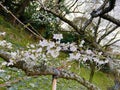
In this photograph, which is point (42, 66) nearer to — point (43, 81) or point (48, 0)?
point (43, 81)

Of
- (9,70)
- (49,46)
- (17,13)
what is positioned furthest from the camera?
(17,13)

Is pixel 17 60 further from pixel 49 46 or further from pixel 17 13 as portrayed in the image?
pixel 17 13

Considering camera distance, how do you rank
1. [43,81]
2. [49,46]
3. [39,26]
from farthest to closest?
1. [39,26]
2. [43,81]
3. [49,46]

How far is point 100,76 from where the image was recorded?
11609mm

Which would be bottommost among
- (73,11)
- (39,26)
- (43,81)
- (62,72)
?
(62,72)

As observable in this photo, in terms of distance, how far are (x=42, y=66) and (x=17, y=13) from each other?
9.37m

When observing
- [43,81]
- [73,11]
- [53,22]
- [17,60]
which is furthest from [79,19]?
[17,60]

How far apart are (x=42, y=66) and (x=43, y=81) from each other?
5258mm

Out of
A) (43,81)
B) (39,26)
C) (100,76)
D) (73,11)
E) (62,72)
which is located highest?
(73,11)

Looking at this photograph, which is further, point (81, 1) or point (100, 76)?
point (81, 1)

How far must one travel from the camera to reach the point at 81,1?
44.7 feet

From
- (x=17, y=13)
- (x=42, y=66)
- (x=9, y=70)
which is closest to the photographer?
(x=42, y=66)

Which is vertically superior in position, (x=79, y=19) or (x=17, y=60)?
(x=79, y=19)

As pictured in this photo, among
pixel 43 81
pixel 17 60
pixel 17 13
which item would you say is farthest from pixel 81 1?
pixel 17 60
